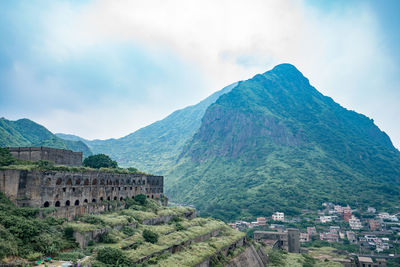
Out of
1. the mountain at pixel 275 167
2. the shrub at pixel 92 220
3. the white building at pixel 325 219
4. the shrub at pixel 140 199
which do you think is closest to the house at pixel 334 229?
the white building at pixel 325 219

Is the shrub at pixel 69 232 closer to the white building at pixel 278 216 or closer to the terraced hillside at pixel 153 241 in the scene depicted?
the terraced hillside at pixel 153 241

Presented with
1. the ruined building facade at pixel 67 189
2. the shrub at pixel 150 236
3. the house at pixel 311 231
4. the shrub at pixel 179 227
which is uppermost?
the ruined building facade at pixel 67 189

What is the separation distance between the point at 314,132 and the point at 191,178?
85511mm

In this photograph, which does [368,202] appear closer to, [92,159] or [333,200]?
[333,200]

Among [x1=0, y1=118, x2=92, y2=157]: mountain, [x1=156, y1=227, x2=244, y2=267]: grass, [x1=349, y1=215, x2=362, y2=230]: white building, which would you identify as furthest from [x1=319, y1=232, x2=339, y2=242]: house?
[x1=0, y1=118, x2=92, y2=157]: mountain

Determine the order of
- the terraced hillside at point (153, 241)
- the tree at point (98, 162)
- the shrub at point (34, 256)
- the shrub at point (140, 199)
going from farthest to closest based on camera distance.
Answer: the tree at point (98, 162), the shrub at point (140, 199), the terraced hillside at point (153, 241), the shrub at point (34, 256)

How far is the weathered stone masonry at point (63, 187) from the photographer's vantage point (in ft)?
94.6

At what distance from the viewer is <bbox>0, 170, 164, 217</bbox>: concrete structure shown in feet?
94.6

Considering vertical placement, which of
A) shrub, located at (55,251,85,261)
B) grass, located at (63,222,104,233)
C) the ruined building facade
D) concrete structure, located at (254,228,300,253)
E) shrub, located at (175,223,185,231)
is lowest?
concrete structure, located at (254,228,300,253)

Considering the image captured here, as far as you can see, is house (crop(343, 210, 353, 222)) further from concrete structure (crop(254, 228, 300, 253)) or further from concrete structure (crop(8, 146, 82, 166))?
concrete structure (crop(8, 146, 82, 166))

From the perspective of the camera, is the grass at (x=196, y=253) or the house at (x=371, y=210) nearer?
the grass at (x=196, y=253)

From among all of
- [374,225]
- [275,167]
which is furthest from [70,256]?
[275,167]

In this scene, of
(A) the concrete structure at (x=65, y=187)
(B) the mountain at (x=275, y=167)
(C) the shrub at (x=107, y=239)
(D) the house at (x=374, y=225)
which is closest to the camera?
(C) the shrub at (x=107, y=239)

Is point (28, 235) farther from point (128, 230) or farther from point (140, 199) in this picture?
point (140, 199)
